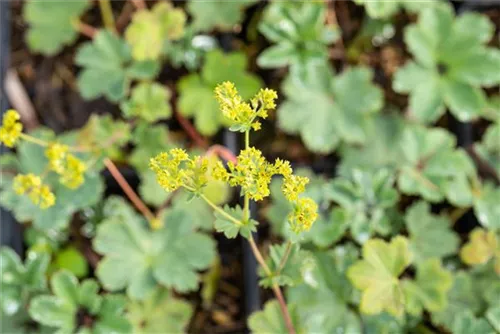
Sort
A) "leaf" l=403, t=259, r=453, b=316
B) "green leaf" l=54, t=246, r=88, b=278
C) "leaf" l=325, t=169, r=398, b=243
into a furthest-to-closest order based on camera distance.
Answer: "green leaf" l=54, t=246, r=88, b=278 → "leaf" l=325, t=169, r=398, b=243 → "leaf" l=403, t=259, r=453, b=316

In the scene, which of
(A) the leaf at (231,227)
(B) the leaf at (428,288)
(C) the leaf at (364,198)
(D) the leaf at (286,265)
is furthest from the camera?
(C) the leaf at (364,198)

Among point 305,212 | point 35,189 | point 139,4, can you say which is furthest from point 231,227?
point 139,4

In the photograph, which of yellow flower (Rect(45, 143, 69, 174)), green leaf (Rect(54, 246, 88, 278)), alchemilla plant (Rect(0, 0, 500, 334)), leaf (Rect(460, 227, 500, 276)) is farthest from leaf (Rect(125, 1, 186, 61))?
leaf (Rect(460, 227, 500, 276))

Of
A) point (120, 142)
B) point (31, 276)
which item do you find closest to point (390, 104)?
point (120, 142)

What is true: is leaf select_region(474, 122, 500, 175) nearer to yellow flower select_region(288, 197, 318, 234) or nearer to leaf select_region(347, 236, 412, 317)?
leaf select_region(347, 236, 412, 317)

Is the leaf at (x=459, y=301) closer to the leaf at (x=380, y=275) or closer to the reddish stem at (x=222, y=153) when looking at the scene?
the leaf at (x=380, y=275)

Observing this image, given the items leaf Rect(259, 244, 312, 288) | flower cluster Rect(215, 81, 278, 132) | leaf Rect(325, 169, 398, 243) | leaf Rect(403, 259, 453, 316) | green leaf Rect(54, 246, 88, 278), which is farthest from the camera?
green leaf Rect(54, 246, 88, 278)

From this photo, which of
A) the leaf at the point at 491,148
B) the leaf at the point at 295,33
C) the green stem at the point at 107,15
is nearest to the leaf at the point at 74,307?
the leaf at the point at 295,33

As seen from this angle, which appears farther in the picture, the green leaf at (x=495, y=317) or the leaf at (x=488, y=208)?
the leaf at (x=488, y=208)
